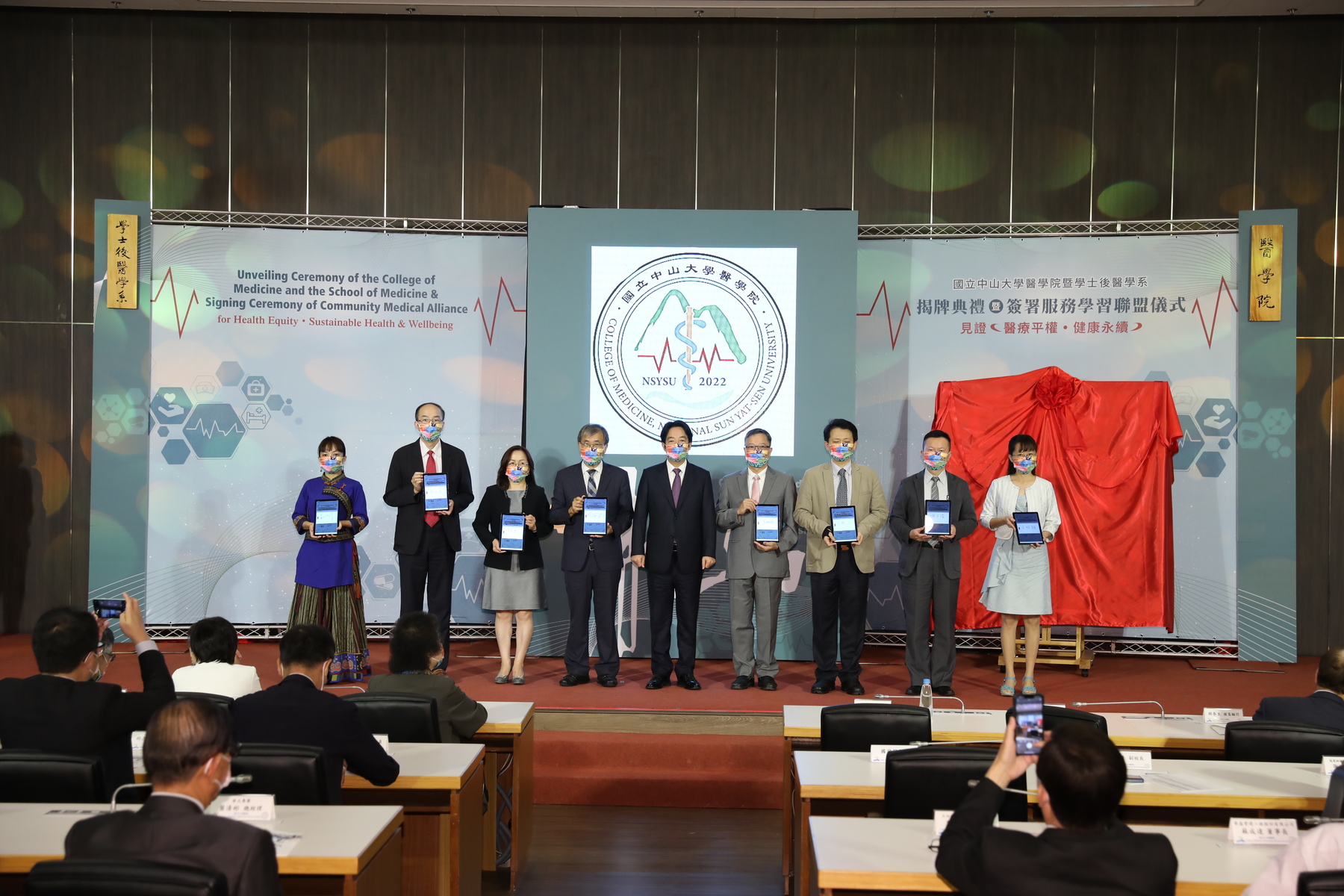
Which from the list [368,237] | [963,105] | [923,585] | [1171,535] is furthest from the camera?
[963,105]

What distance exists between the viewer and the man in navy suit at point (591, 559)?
6.02 m

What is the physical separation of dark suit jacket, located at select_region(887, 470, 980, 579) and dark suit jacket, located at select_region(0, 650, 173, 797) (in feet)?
13.7

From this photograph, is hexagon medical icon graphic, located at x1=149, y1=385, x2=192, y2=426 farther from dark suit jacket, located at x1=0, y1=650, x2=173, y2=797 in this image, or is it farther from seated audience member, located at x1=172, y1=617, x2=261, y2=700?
dark suit jacket, located at x1=0, y1=650, x2=173, y2=797

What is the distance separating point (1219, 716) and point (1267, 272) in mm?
4184

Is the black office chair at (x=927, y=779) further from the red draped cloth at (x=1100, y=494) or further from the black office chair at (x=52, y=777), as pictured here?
the red draped cloth at (x=1100, y=494)

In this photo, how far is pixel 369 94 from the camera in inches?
312

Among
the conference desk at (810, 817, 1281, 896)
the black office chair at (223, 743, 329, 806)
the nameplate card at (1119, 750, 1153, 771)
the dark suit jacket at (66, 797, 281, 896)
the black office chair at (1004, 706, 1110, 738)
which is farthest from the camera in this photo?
the black office chair at (1004, 706, 1110, 738)

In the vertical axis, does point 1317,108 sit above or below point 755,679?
above

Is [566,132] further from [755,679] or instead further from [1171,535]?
[1171,535]

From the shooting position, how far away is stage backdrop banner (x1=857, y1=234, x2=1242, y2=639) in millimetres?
7051

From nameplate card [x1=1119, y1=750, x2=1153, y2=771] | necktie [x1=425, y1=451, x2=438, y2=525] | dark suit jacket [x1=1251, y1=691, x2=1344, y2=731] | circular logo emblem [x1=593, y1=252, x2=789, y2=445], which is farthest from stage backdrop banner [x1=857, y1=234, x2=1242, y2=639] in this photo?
nameplate card [x1=1119, y1=750, x2=1153, y2=771]

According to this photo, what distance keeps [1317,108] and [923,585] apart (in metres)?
5.21

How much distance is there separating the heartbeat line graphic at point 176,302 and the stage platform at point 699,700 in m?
2.23

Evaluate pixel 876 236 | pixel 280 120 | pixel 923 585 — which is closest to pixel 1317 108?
pixel 876 236
